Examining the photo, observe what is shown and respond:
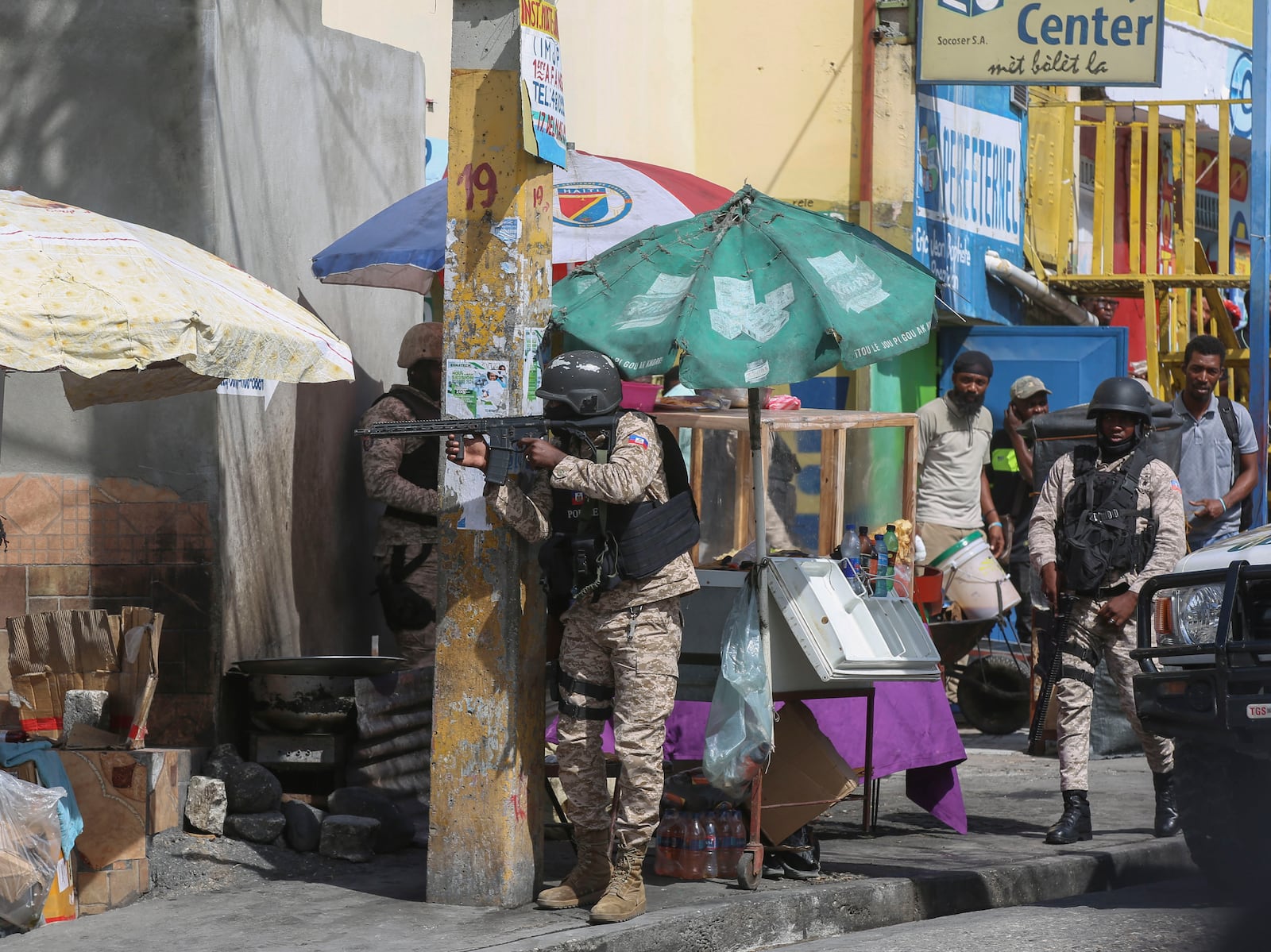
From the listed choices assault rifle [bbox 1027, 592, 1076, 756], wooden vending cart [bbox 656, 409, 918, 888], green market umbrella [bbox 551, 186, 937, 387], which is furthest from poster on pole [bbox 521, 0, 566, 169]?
assault rifle [bbox 1027, 592, 1076, 756]

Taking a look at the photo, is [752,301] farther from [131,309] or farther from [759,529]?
[131,309]

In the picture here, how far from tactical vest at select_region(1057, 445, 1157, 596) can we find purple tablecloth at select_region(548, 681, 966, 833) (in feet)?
2.74

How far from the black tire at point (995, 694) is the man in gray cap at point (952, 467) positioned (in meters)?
0.87

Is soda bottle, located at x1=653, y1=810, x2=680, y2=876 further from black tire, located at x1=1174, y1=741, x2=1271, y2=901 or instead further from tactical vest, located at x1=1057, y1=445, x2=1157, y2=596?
tactical vest, located at x1=1057, y1=445, x2=1157, y2=596

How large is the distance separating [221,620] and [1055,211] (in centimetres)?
986

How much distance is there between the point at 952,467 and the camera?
1113 cm

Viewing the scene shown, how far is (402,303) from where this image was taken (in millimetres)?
10266

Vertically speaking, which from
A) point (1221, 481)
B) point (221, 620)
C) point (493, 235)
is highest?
point (493, 235)

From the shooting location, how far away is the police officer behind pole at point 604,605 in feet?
19.9

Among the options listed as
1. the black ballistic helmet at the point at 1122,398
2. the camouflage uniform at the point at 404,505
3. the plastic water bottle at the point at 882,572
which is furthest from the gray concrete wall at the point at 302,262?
the black ballistic helmet at the point at 1122,398

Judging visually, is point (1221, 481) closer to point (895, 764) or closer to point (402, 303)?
point (895, 764)

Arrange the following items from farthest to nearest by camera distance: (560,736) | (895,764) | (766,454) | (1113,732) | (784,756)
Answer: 1. (1113,732)
2. (766,454)
3. (895,764)
4. (784,756)
5. (560,736)

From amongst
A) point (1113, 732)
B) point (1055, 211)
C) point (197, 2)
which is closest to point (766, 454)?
point (1113, 732)

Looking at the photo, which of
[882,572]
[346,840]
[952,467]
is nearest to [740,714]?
[882,572]
